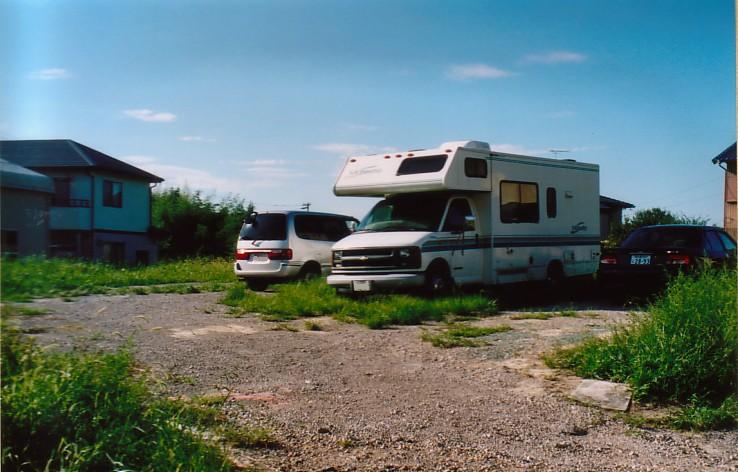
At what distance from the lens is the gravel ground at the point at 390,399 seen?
4.59 m

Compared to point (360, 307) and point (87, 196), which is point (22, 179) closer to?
point (87, 196)

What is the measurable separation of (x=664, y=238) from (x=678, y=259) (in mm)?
862

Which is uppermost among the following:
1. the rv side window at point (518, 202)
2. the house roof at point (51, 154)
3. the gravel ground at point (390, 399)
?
the rv side window at point (518, 202)

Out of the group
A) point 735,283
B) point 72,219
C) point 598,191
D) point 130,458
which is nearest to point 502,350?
point 735,283

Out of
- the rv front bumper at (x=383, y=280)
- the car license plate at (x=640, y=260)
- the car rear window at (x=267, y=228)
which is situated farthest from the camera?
the car rear window at (x=267, y=228)

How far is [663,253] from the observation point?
1205cm

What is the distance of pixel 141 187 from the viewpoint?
3844 mm

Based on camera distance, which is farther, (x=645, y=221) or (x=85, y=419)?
(x=645, y=221)

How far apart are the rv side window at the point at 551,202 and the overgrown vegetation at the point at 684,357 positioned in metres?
7.84

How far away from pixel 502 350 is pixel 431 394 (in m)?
2.25

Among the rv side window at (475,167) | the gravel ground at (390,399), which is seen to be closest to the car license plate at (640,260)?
the rv side window at (475,167)

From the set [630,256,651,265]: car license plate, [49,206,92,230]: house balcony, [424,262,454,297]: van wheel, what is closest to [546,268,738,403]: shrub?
[49,206,92,230]: house balcony

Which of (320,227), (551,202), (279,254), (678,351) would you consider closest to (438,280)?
(551,202)

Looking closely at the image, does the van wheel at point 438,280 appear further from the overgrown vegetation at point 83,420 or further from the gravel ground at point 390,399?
the overgrown vegetation at point 83,420
